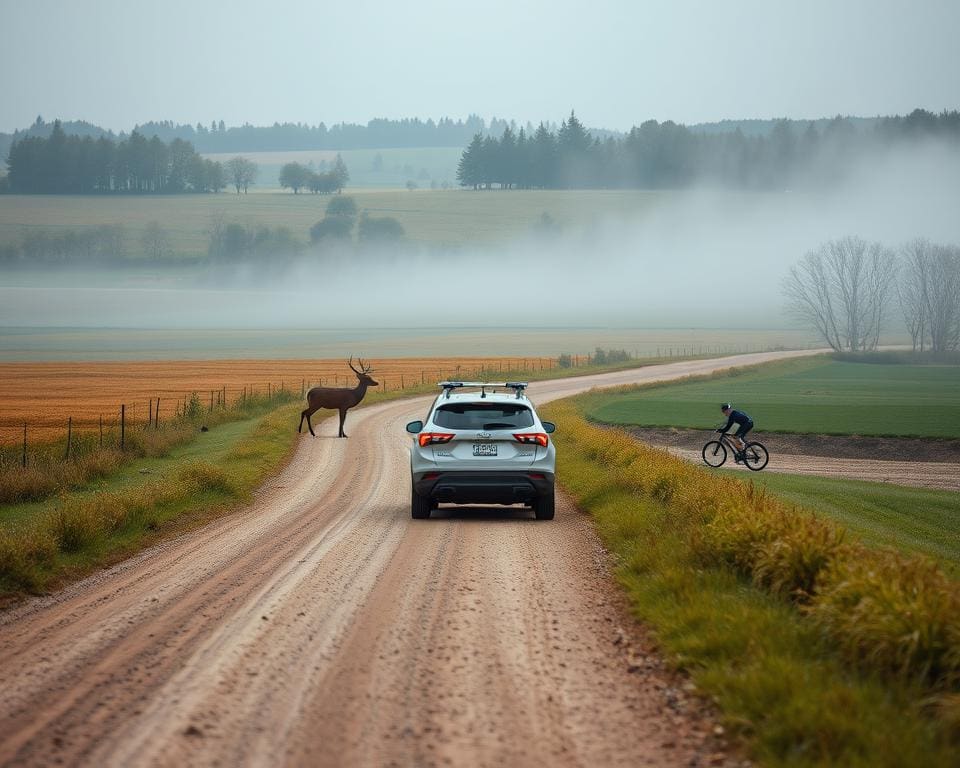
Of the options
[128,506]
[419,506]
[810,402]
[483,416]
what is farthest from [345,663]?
[810,402]

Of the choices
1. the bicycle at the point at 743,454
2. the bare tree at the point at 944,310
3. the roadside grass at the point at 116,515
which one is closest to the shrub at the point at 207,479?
the roadside grass at the point at 116,515

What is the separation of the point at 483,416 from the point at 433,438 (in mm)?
906

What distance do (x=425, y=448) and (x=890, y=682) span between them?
11194mm

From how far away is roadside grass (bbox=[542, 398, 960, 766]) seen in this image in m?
6.88

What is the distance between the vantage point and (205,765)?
21.7 ft

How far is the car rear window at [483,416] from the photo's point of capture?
725 inches

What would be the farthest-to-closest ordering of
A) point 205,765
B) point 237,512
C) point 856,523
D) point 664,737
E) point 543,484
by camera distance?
point 856,523
point 237,512
point 543,484
point 664,737
point 205,765

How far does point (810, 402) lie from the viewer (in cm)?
6225

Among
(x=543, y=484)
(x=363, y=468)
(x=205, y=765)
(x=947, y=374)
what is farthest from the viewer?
(x=947, y=374)

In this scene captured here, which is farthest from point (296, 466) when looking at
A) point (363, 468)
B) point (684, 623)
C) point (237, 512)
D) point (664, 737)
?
point (664, 737)

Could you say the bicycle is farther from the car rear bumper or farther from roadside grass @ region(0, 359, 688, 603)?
the car rear bumper

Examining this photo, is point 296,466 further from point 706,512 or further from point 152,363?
point 152,363

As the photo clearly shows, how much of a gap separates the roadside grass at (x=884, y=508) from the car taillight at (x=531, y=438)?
17.4ft

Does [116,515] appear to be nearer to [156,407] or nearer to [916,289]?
[156,407]
